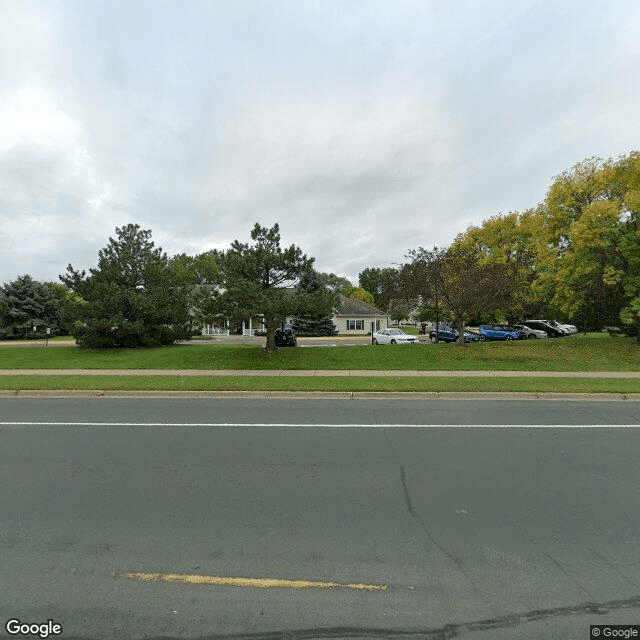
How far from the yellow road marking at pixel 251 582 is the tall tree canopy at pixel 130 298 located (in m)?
20.5

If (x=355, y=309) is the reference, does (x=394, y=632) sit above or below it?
below

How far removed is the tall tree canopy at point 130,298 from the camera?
71.6ft

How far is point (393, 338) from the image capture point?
98.4 feet

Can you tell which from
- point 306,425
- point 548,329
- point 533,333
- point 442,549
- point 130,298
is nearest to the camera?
point 442,549

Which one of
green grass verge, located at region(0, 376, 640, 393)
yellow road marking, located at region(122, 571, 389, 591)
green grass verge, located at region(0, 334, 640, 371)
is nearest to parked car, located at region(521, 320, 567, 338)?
green grass verge, located at region(0, 334, 640, 371)

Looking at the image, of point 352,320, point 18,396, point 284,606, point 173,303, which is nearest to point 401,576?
point 284,606

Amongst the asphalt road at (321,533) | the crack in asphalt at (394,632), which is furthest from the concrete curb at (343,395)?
the crack in asphalt at (394,632)

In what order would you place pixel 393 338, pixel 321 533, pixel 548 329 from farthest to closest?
pixel 548 329, pixel 393 338, pixel 321 533

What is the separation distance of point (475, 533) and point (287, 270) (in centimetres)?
1487

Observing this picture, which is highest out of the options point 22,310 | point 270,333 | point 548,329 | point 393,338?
point 22,310

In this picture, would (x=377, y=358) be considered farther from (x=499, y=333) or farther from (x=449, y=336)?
(x=499, y=333)

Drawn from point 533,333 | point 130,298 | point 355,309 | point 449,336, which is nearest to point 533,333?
point 533,333

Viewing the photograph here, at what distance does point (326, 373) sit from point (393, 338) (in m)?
16.1

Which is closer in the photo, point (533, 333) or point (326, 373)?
point (326, 373)
